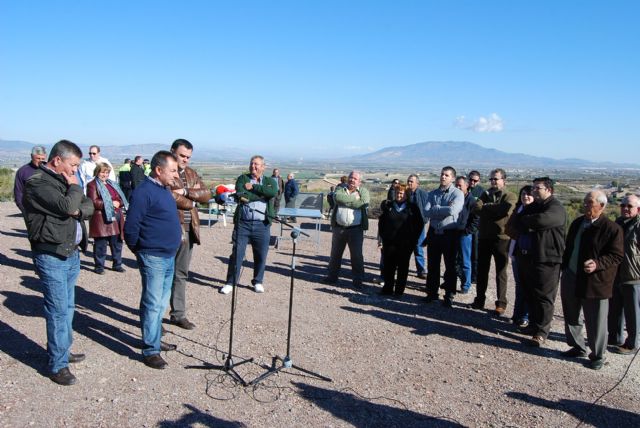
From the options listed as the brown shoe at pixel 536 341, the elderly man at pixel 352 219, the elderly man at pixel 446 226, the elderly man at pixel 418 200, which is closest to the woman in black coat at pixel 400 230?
the elderly man at pixel 418 200

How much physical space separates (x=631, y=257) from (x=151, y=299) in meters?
5.12

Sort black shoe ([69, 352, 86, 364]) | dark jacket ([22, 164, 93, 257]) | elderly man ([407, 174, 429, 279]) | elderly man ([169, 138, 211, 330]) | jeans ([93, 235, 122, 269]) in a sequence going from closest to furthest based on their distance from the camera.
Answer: dark jacket ([22, 164, 93, 257])
black shoe ([69, 352, 86, 364])
elderly man ([169, 138, 211, 330])
elderly man ([407, 174, 429, 279])
jeans ([93, 235, 122, 269])

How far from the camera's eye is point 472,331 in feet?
19.7

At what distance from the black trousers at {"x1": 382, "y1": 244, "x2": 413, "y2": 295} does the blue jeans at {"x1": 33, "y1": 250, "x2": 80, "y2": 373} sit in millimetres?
4552

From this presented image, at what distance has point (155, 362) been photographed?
4.40 metres

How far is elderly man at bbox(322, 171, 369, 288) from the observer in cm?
757

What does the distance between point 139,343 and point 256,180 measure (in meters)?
2.82

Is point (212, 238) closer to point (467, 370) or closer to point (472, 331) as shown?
point (472, 331)

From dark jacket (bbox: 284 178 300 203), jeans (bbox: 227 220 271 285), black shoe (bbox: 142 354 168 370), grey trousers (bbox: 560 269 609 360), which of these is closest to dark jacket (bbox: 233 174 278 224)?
jeans (bbox: 227 220 271 285)

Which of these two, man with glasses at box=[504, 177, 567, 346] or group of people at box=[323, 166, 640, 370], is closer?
group of people at box=[323, 166, 640, 370]

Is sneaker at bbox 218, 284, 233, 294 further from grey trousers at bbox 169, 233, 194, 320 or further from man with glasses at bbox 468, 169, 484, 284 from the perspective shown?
man with glasses at bbox 468, 169, 484, 284

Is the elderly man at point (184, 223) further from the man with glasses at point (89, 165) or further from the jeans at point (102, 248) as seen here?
the man with glasses at point (89, 165)

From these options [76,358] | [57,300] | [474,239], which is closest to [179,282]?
[76,358]

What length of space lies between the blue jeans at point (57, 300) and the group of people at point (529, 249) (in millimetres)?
4405
